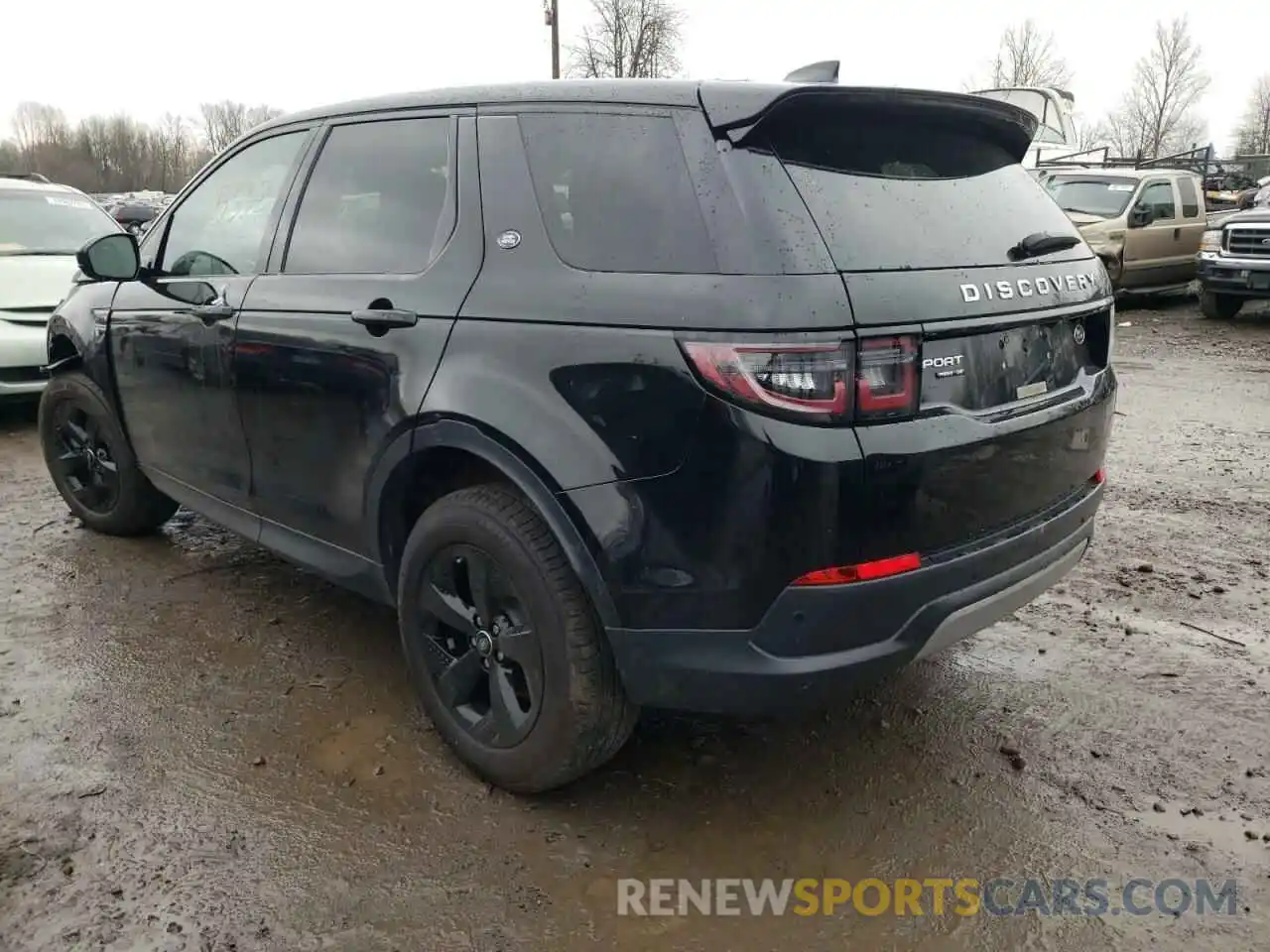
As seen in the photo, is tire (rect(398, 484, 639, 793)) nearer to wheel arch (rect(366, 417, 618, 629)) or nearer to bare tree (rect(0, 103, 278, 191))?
wheel arch (rect(366, 417, 618, 629))

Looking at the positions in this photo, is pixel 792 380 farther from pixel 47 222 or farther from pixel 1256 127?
pixel 1256 127

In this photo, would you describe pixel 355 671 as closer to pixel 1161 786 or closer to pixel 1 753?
pixel 1 753

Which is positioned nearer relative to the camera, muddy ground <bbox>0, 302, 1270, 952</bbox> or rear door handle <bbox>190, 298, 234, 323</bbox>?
muddy ground <bbox>0, 302, 1270, 952</bbox>

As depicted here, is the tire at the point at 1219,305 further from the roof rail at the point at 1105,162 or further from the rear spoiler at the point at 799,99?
the rear spoiler at the point at 799,99

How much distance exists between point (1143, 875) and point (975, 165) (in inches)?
72.8

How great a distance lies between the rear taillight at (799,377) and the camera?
6.72 ft

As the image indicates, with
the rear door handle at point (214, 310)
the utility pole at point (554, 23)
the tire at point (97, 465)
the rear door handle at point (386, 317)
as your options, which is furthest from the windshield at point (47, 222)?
the utility pole at point (554, 23)

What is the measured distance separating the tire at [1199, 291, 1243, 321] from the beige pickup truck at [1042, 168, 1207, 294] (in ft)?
3.36

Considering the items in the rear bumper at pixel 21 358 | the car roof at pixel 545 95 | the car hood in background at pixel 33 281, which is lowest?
the rear bumper at pixel 21 358

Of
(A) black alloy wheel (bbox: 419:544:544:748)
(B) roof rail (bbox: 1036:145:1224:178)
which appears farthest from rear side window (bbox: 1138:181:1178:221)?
(A) black alloy wheel (bbox: 419:544:544:748)

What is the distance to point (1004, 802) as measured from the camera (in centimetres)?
265

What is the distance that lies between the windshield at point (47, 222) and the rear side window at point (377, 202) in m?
5.61

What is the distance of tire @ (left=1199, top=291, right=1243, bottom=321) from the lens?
12.7 meters

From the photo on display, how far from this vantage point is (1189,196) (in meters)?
14.4
